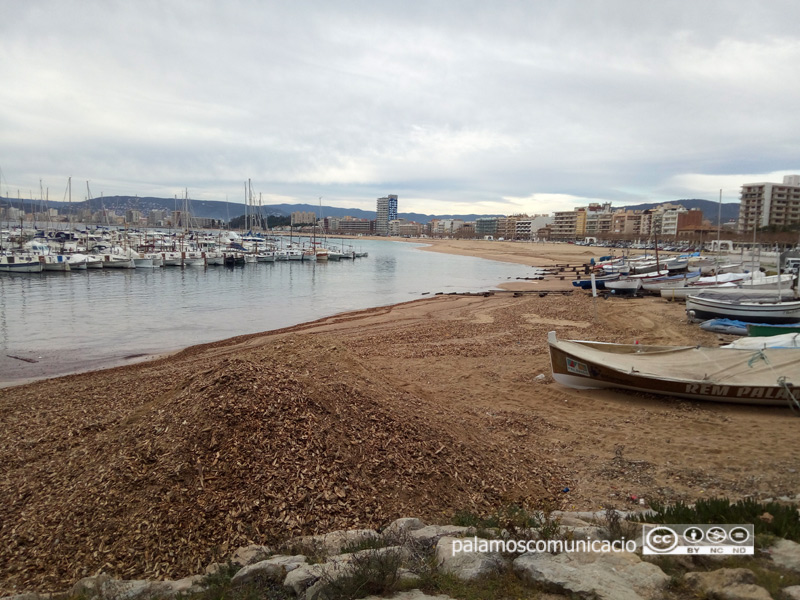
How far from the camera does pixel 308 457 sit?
571 cm

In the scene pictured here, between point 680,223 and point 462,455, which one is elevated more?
point 680,223

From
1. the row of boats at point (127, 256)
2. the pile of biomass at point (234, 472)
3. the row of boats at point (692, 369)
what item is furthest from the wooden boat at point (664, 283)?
the row of boats at point (127, 256)

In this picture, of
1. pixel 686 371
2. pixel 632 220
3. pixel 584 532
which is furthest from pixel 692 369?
pixel 632 220

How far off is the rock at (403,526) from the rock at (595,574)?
126 cm

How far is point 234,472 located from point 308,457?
80 cm

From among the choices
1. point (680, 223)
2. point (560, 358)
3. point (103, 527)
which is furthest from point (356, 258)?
point (680, 223)

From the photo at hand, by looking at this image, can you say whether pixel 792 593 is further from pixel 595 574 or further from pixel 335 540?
pixel 335 540

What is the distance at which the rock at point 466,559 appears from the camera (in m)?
3.77

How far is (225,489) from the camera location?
518 centimetres

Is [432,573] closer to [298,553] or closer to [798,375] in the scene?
[298,553]

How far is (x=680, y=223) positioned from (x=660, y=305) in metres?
132

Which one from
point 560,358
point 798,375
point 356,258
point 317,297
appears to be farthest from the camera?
point 356,258

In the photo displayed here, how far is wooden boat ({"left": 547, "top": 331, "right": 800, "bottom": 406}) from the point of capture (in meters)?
9.25

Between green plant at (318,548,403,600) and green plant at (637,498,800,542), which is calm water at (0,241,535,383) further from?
green plant at (637,498,800,542)
